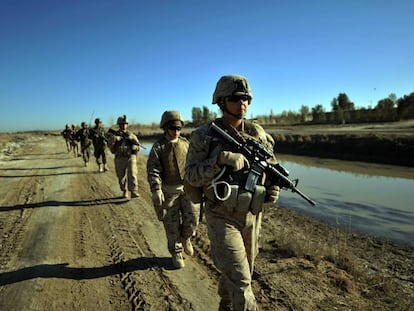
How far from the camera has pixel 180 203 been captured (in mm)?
5164

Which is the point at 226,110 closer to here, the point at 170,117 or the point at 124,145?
the point at 170,117

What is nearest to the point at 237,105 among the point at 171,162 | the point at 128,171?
the point at 171,162

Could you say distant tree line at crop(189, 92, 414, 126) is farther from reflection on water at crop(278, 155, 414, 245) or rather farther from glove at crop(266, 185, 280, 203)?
glove at crop(266, 185, 280, 203)

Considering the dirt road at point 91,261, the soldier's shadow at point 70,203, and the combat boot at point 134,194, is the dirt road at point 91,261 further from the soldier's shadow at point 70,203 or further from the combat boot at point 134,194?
the combat boot at point 134,194

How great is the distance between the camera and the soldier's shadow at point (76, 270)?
4722 mm

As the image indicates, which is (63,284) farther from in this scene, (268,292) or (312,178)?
(312,178)

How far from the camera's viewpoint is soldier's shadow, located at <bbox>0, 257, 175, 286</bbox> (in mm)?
4722

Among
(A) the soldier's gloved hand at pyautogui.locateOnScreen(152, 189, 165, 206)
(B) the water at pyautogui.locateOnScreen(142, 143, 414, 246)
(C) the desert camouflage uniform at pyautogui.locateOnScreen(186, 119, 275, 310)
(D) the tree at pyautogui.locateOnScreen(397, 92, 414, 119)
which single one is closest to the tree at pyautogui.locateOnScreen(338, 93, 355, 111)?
(D) the tree at pyautogui.locateOnScreen(397, 92, 414, 119)

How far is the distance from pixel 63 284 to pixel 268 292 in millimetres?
2653

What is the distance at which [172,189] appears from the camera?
17.2 ft

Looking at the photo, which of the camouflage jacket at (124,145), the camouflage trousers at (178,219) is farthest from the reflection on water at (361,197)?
the camouflage jacket at (124,145)

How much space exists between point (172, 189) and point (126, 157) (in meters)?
4.79

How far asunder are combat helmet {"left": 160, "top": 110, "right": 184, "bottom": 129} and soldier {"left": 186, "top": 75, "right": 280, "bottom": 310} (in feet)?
6.48

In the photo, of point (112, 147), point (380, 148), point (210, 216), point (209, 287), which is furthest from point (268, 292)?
point (380, 148)
